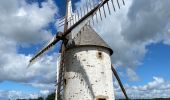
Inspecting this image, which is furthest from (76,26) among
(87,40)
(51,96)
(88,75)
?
(51,96)

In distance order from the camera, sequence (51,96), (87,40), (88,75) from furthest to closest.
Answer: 1. (51,96)
2. (87,40)
3. (88,75)

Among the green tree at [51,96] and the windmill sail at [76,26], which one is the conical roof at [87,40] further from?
the green tree at [51,96]

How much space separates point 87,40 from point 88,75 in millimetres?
2434

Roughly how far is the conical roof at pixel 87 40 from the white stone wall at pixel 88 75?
0.91ft

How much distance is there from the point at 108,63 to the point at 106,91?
202 cm

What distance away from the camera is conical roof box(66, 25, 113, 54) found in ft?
65.0

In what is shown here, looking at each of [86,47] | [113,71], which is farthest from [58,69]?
[113,71]

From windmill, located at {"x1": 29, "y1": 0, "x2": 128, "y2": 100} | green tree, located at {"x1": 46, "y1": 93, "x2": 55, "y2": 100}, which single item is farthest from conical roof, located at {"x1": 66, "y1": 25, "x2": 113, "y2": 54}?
green tree, located at {"x1": 46, "y1": 93, "x2": 55, "y2": 100}

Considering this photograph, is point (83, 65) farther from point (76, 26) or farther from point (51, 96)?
point (51, 96)

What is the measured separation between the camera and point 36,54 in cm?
2273

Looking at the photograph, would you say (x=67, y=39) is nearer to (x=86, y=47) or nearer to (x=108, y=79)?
(x=86, y=47)

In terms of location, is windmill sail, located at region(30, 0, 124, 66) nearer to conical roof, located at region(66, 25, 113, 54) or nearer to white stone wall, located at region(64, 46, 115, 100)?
conical roof, located at region(66, 25, 113, 54)

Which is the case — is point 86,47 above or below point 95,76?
above

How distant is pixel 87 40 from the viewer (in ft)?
65.6
